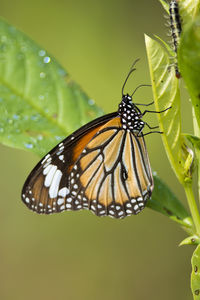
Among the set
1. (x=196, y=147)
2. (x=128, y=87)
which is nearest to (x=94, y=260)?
(x=128, y=87)

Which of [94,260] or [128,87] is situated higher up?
[128,87]

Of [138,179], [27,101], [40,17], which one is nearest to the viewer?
[27,101]

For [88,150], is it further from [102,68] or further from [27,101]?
[102,68]

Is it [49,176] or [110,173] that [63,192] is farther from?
[110,173]

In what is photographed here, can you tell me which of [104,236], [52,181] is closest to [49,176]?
[52,181]

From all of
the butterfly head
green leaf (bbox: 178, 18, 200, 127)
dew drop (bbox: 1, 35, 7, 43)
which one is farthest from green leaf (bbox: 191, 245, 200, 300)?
dew drop (bbox: 1, 35, 7, 43)

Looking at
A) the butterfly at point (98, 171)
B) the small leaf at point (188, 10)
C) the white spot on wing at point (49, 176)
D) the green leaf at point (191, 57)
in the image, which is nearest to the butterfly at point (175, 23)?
the small leaf at point (188, 10)

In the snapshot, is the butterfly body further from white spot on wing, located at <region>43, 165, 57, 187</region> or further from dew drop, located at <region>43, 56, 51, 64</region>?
dew drop, located at <region>43, 56, 51, 64</region>
